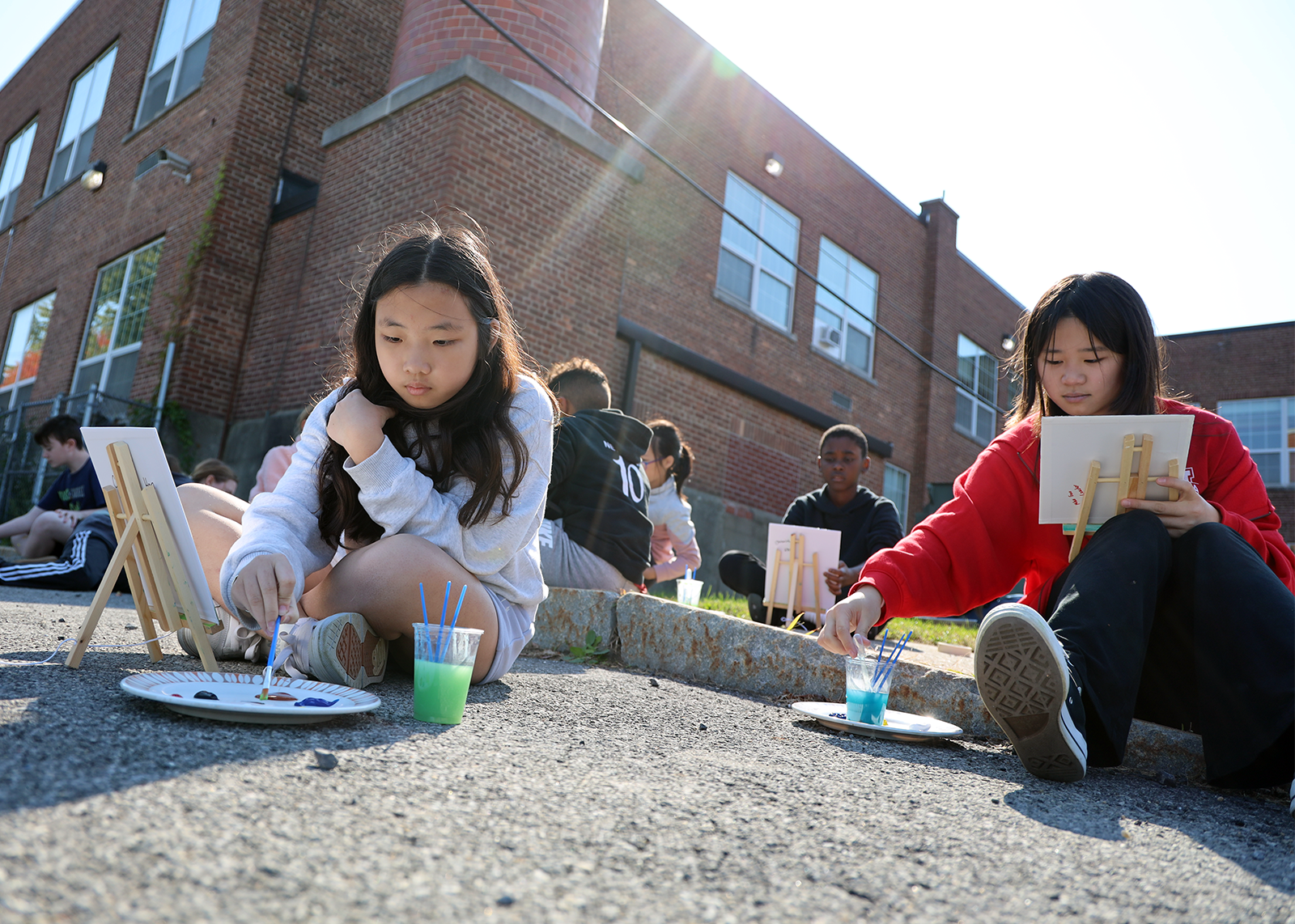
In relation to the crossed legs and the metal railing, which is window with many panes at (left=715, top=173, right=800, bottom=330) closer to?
the metal railing

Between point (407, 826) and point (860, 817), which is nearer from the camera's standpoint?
point (407, 826)

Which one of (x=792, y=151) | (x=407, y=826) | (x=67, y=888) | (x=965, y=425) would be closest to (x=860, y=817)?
(x=407, y=826)

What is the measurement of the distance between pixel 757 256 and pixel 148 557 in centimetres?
1030

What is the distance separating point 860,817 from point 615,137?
30.4 feet

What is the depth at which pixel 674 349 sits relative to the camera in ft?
30.8

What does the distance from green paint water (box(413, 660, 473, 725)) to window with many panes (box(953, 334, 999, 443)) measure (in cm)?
1455

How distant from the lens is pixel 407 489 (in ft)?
6.57

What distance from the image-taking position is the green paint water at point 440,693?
1755 mm

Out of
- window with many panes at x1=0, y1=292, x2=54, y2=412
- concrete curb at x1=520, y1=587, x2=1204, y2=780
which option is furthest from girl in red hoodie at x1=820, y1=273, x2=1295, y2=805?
window with many panes at x1=0, y1=292, x2=54, y2=412

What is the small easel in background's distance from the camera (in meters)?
1.92

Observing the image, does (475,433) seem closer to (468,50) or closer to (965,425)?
(468,50)

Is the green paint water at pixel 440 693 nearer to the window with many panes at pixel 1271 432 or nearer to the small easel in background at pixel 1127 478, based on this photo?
the small easel in background at pixel 1127 478

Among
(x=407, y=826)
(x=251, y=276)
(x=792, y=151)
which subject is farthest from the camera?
(x=792, y=151)

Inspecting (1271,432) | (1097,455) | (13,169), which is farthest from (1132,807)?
(1271,432)
